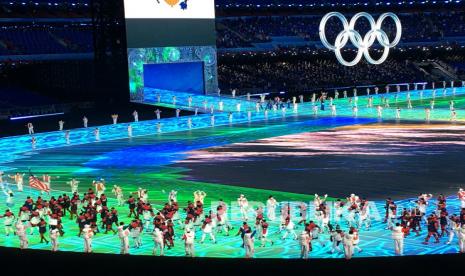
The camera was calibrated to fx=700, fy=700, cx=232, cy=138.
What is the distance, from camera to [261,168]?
34.3 meters

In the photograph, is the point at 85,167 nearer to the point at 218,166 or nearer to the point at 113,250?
the point at 218,166

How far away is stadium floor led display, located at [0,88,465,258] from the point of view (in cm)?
A: 2189

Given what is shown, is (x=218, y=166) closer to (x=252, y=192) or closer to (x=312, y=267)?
(x=252, y=192)

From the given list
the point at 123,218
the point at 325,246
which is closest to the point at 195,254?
the point at 325,246

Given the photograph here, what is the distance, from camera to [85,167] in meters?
36.5

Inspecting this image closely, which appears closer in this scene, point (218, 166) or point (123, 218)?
point (123, 218)

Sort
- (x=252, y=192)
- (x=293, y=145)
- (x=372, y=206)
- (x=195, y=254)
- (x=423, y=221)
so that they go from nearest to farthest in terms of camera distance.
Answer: (x=195, y=254)
(x=423, y=221)
(x=372, y=206)
(x=252, y=192)
(x=293, y=145)

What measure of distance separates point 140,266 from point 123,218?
7133mm

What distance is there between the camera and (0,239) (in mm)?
23000

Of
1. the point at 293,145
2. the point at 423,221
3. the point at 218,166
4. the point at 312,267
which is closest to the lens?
the point at 312,267

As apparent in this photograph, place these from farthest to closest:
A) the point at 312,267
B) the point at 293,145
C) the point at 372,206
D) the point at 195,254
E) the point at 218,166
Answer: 1. the point at 293,145
2. the point at 218,166
3. the point at 372,206
4. the point at 195,254
5. the point at 312,267

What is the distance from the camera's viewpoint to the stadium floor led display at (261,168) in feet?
71.8

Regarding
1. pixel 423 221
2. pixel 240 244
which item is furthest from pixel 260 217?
pixel 423 221

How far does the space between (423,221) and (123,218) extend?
10.4 metres
